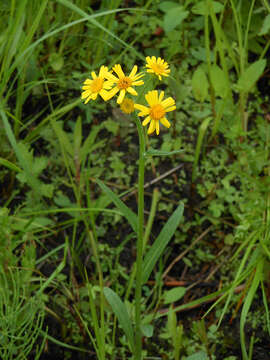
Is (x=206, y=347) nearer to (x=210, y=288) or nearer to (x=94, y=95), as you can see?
(x=210, y=288)

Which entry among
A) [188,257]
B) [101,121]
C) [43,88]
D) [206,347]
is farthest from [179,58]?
[206,347]

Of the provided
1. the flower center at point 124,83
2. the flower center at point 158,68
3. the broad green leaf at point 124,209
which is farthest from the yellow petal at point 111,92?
the broad green leaf at point 124,209

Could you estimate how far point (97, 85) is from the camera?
3.46ft

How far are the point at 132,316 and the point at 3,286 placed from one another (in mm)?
437

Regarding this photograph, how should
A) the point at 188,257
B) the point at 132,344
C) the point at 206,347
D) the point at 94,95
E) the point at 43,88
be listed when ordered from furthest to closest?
1. the point at 43,88
2. the point at 188,257
3. the point at 206,347
4. the point at 132,344
5. the point at 94,95

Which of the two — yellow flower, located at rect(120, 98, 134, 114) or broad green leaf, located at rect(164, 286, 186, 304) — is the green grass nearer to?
broad green leaf, located at rect(164, 286, 186, 304)

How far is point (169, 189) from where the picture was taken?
1.82 m

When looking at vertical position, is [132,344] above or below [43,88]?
below

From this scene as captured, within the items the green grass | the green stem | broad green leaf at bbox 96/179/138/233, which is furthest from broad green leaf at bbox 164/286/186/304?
broad green leaf at bbox 96/179/138/233

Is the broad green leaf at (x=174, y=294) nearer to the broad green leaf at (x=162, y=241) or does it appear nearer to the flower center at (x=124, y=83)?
the broad green leaf at (x=162, y=241)

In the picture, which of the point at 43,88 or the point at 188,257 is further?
the point at 43,88

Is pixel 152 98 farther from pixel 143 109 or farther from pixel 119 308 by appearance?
pixel 119 308

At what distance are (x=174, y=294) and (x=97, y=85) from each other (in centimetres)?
80

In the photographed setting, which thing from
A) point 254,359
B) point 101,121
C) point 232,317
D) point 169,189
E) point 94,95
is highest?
point 94,95
